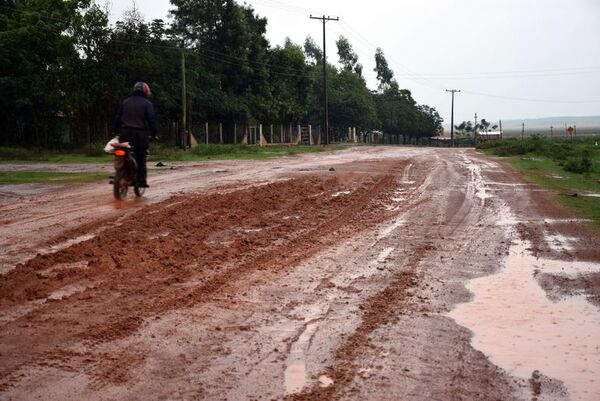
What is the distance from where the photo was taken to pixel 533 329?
4.91 m

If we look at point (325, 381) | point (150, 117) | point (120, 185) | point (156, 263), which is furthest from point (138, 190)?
point (325, 381)

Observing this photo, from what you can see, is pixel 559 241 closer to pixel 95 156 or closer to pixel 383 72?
pixel 95 156

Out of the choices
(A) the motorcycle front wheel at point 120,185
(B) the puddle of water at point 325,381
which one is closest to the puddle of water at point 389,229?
(A) the motorcycle front wheel at point 120,185

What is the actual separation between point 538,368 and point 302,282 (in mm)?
2359

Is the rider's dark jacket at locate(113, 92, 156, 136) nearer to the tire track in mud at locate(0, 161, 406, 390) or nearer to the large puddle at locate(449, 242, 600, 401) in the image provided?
the tire track in mud at locate(0, 161, 406, 390)

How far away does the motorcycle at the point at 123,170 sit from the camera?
35.1ft

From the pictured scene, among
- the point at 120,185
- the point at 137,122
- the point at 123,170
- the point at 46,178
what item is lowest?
the point at 46,178

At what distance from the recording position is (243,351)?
162 inches

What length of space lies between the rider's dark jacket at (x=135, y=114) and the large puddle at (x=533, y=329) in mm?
6627

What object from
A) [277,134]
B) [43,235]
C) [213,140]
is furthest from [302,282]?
[277,134]

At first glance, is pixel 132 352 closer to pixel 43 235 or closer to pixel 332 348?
pixel 332 348

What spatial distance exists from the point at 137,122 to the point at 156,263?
524 cm

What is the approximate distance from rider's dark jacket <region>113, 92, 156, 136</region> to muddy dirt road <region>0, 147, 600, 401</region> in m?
1.49

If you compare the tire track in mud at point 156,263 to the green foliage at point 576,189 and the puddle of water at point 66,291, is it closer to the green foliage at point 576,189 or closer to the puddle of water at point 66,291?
the puddle of water at point 66,291
